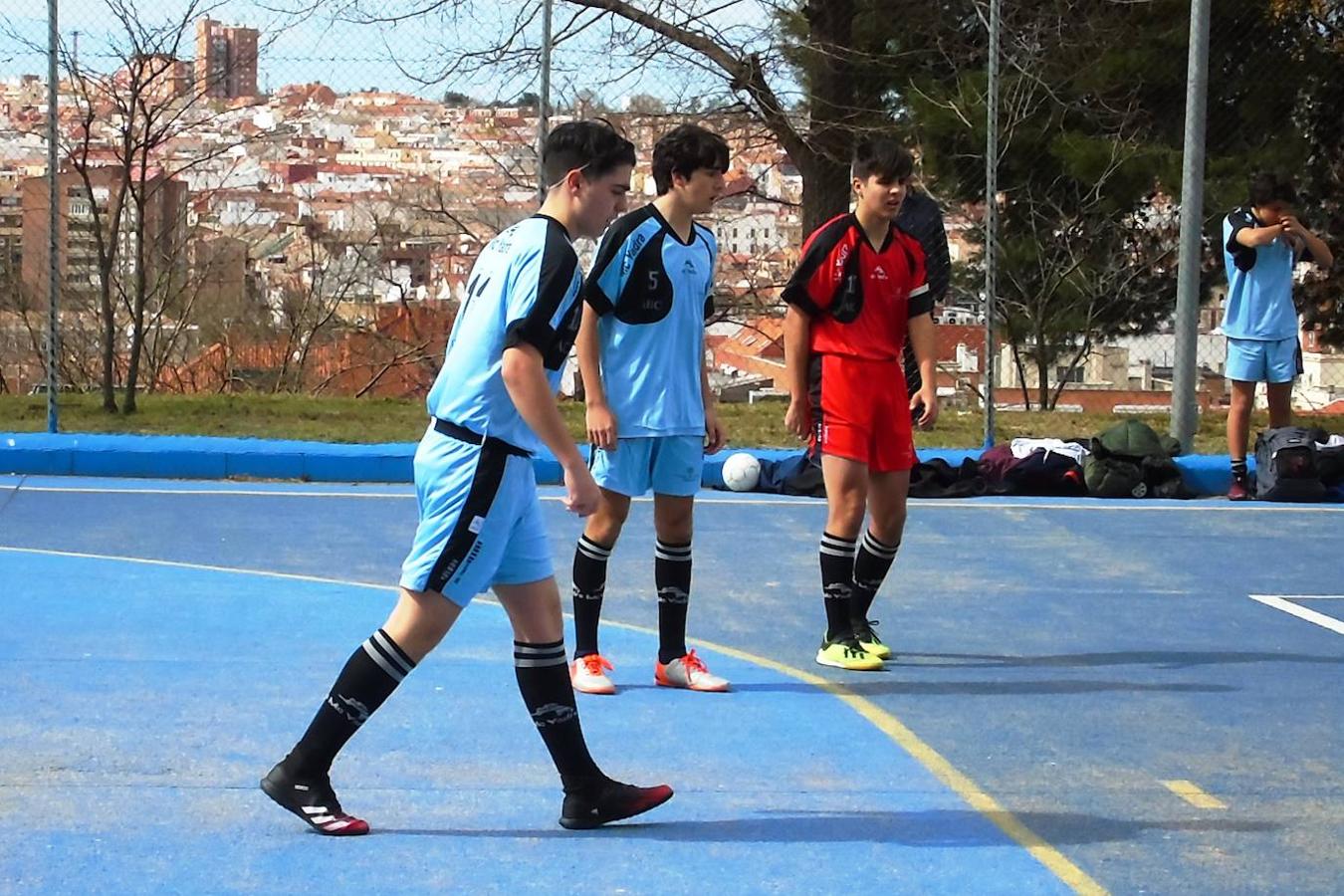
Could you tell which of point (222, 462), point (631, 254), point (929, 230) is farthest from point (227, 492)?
point (631, 254)

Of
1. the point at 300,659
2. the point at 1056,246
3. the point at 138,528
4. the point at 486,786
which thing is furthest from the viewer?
the point at 1056,246

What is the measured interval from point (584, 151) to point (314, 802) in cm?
175

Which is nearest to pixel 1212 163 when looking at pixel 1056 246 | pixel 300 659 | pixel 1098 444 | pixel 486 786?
pixel 1056 246

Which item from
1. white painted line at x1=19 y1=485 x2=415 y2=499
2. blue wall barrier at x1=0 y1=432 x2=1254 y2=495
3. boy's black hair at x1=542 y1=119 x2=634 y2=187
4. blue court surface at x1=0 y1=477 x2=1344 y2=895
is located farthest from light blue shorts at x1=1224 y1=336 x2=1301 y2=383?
boy's black hair at x1=542 y1=119 x2=634 y2=187

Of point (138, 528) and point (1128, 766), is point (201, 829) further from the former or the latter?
point (138, 528)

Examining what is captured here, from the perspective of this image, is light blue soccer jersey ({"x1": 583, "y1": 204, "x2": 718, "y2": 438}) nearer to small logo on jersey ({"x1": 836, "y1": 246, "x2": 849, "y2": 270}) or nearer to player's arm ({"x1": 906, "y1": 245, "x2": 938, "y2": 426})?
small logo on jersey ({"x1": 836, "y1": 246, "x2": 849, "y2": 270})

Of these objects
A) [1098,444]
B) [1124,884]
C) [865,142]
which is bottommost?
[1124,884]

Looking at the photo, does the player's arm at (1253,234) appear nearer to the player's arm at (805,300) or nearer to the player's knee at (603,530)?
the player's arm at (805,300)

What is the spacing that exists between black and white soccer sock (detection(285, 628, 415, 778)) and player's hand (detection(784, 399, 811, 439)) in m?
2.60

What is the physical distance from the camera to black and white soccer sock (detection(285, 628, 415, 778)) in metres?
4.71

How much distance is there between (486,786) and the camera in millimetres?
5219

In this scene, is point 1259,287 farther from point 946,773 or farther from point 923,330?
point 946,773

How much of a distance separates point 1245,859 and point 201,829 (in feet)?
8.50

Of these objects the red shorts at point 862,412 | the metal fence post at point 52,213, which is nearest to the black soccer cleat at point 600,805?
the red shorts at point 862,412
